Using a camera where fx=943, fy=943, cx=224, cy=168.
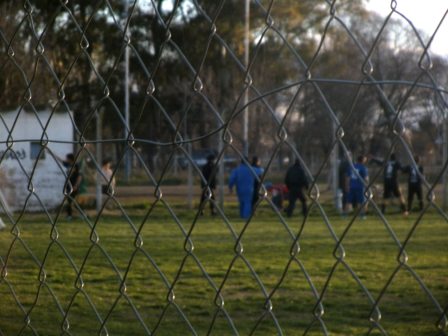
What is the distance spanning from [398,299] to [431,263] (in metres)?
2.87

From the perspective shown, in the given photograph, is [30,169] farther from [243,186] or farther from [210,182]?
[210,182]

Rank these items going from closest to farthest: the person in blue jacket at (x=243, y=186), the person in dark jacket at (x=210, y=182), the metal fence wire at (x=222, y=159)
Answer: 1. the metal fence wire at (x=222, y=159)
2. the person in dark jacket at (x=210, y=182)
3. the person in blue jacket at (x=243, y=186)

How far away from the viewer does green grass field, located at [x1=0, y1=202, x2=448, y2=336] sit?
14.2 ft

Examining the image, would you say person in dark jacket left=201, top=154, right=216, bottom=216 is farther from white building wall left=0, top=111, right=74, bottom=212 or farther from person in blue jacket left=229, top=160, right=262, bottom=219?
white building wall left=0, top=111, right=74, bottom=212

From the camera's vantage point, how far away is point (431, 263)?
423 inches

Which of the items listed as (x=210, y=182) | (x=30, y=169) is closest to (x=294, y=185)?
(x=30, y=169)

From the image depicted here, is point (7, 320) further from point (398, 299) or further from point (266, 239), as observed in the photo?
point (266, 239)

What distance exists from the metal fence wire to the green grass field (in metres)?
0.03

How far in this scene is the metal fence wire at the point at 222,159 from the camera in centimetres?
251

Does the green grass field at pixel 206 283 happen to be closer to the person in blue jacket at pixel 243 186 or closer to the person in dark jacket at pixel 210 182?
the person in dark jacket at pixel 210 182

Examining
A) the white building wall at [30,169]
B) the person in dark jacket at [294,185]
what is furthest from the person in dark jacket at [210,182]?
the white building wall at [30,169]

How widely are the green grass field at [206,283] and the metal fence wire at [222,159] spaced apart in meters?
0.03

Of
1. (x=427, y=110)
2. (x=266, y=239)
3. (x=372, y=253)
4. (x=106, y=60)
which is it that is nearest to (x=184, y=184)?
(x=266, y=239)

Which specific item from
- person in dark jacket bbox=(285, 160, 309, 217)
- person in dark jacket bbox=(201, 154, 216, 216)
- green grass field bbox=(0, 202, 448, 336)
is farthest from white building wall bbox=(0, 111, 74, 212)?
person in dark jacket bbox=(285, 160, 309, 217)
